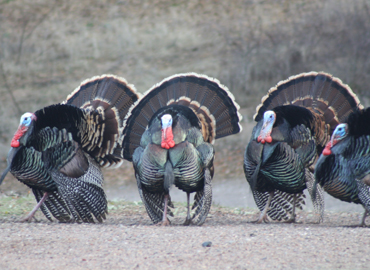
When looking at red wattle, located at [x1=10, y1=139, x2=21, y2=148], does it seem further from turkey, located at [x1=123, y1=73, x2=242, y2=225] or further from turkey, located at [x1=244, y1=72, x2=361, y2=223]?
turkey, located at [x1=244, y1=72, x2=361, y2=223]

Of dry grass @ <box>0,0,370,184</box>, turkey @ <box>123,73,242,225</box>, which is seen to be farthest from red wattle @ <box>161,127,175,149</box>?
dry grass @ <box>0,0,370,184</box>

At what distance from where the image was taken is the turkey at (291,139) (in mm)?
4809

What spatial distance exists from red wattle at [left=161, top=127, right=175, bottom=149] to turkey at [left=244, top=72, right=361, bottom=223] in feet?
2.78

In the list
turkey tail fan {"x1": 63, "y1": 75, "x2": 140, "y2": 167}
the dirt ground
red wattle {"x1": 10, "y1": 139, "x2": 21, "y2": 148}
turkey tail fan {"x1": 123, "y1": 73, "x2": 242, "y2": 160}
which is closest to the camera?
the dirt ground

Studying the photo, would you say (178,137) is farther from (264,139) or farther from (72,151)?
(72,151)

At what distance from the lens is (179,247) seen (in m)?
3.60

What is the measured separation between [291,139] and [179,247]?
6.23ft

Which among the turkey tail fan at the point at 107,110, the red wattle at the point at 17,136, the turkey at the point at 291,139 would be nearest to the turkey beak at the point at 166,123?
the turkey at the point at 291,139

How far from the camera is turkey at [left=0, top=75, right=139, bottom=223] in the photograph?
15.9 ft

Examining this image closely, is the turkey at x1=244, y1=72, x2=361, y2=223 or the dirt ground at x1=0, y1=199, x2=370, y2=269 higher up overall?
the turkey at x1=244, y1=72, x2=361, y2=223

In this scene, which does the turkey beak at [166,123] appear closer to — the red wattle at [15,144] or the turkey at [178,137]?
the turkey at [178,137]

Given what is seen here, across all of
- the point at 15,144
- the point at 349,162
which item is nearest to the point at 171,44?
the point at 15,144

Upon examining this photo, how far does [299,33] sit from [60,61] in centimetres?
623

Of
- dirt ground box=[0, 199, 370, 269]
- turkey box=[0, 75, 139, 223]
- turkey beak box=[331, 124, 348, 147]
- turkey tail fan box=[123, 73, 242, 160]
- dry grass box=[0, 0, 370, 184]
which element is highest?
dry grass box=[0, 0, 370, 184]
